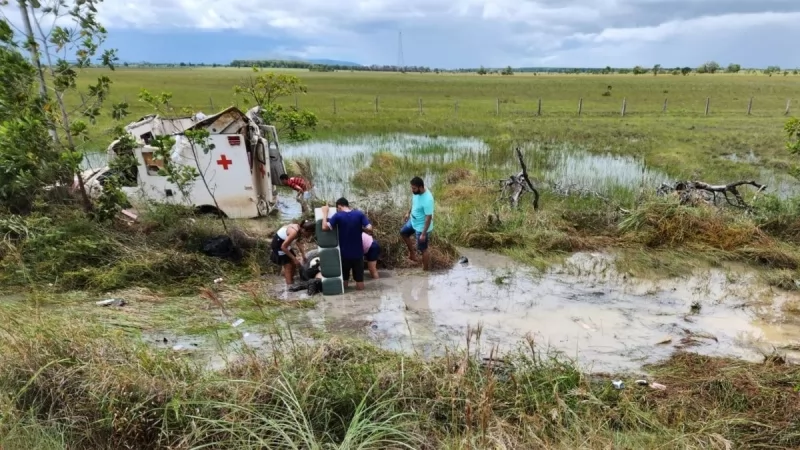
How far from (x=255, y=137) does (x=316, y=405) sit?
707 cm

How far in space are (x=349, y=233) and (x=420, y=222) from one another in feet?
4.14

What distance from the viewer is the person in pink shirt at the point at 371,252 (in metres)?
7.25

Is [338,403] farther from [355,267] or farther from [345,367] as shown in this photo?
[355,267]

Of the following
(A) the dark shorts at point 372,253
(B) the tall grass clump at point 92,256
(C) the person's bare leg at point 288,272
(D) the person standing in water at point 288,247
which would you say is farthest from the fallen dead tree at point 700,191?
(B) the tall grass clump at point 92,256

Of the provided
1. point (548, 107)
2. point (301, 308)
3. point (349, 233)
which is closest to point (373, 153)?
point (349, 233)

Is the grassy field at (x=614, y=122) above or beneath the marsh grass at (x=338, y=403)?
above

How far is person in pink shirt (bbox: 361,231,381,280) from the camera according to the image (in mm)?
7254

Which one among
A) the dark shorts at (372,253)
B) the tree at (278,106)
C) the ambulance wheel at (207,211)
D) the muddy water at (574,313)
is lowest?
the muddy water at (574,313)

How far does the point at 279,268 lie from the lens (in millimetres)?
7551

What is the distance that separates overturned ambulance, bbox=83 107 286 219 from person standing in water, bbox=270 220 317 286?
106 inches

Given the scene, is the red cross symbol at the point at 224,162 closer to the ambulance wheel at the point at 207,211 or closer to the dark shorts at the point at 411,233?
the ambulance wheel at the point at 207,211

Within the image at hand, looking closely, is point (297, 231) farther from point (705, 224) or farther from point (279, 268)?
point (705, 224)

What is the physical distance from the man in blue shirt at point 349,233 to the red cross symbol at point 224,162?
354cm

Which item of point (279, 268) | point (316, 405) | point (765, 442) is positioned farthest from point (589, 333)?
point (279, 268)
